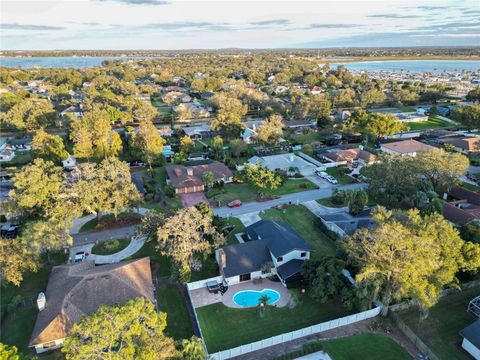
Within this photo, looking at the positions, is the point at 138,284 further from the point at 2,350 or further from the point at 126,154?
the point at 126,154

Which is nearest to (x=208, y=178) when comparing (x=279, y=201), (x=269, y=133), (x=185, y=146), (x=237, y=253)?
(x=279, y=201)

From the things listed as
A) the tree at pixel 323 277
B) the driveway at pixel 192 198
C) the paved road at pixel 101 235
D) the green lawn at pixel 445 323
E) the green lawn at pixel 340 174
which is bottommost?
the green lawn at pixel 445 323

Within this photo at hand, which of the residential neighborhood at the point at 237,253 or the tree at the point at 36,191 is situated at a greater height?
the tree at the point at 36,191

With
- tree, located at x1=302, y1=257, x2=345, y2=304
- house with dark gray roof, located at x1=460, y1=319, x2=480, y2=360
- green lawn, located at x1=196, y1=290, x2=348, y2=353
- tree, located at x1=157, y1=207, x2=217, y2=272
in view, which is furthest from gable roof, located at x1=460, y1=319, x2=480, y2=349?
tree, located at x1=157, y1=207, x2=217, y2=272

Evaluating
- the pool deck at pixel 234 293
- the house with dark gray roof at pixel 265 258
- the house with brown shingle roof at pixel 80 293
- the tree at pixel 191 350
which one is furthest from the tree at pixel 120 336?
the house with dark gray roof at pixel 265 258

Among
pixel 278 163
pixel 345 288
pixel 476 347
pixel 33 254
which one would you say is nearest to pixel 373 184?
pixel 278 163

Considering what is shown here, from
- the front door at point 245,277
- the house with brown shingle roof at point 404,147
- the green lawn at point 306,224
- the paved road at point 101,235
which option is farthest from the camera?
the house with brown shingle roof at point 404,147

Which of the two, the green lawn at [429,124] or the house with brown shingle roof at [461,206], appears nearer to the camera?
the house with brown shingle roof at [461,206]

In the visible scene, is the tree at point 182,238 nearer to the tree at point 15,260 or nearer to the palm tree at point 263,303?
the palm tree at point 263,303

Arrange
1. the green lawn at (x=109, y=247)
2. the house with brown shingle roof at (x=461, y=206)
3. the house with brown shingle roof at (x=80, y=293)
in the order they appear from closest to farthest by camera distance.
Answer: the house with brown shingle roof at (x=80, y=293) < the green lawn at (x=109, y=247) < the house with brown shingle roof at (x=461, y=206)

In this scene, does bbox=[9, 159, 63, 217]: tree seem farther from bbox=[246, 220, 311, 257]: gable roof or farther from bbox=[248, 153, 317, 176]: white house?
bbox=[248, 153, 317, 176]: white house
